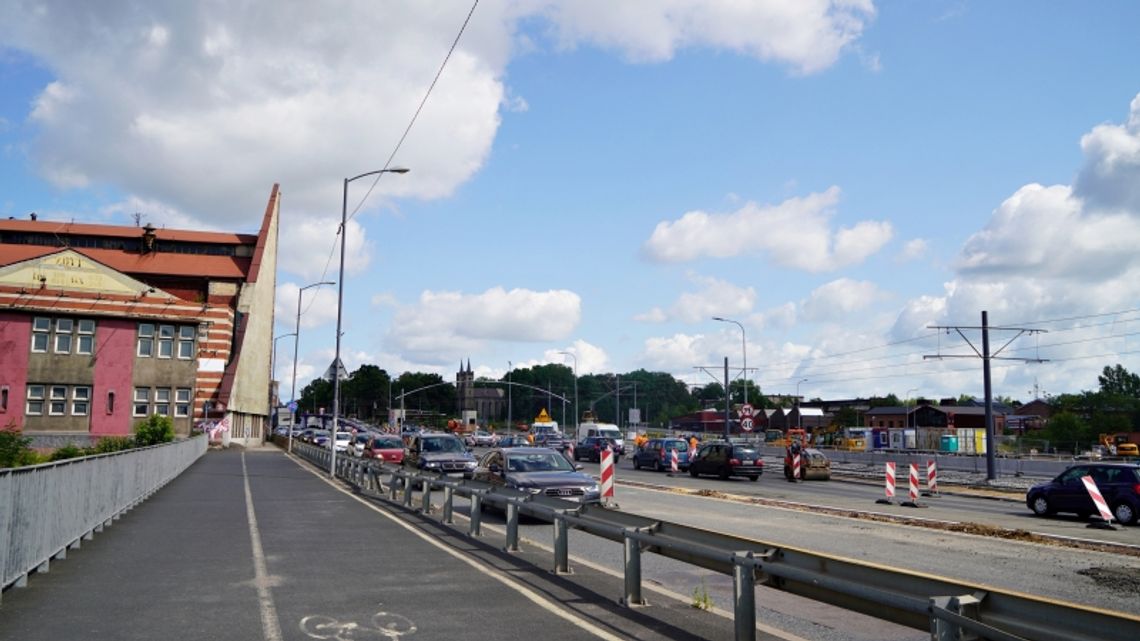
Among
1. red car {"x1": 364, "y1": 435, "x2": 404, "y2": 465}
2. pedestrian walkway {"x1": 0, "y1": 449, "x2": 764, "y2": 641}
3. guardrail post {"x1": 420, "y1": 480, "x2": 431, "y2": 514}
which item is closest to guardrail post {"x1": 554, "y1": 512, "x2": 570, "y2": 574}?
pedestrian walkway {"x1": 0, "y1": 449, "x2": 764, "y2": 641}

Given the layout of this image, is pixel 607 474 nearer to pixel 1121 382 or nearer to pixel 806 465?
pixel 806 465

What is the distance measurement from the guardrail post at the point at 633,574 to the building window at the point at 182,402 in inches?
2200

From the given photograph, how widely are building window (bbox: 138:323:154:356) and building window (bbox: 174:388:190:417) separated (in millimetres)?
3031

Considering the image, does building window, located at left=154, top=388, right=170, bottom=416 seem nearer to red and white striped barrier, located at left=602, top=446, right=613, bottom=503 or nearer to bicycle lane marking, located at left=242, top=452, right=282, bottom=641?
red and white striped barrier, located at left=602, top=446, right=613, bottom=503

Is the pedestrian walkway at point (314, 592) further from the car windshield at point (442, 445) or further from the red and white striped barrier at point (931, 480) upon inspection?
the red and white striped barrier at point (931, 480)

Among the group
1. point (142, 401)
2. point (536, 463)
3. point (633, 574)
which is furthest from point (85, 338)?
point (633, 574)

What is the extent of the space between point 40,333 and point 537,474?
46550 millimetres

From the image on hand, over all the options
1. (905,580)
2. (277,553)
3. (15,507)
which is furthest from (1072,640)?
(277,553)

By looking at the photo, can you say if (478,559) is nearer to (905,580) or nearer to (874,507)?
(905,580)

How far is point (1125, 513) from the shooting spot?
22359 mm

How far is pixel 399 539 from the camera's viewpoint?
14625 mm

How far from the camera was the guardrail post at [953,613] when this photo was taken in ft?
18.0

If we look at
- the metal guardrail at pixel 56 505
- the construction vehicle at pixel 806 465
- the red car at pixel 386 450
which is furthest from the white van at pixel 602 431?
the metal guardrail at pixel 56 505

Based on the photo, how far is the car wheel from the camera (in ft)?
72.7
